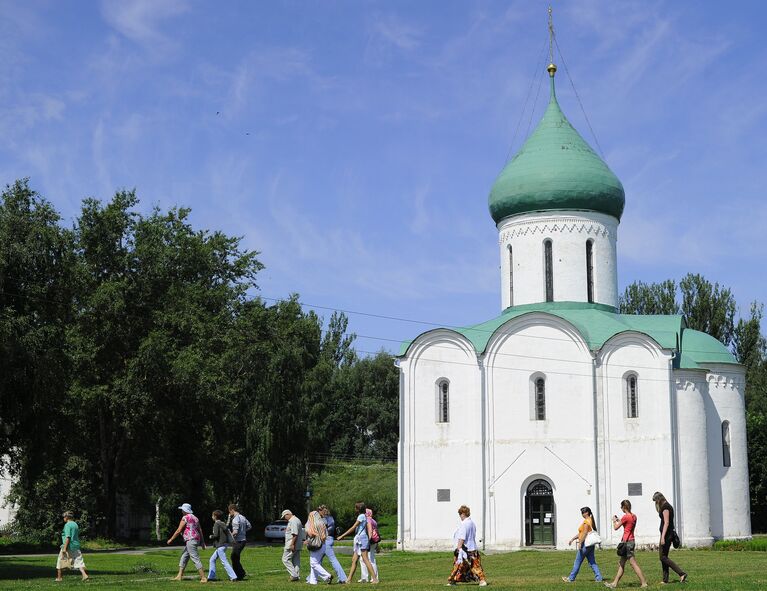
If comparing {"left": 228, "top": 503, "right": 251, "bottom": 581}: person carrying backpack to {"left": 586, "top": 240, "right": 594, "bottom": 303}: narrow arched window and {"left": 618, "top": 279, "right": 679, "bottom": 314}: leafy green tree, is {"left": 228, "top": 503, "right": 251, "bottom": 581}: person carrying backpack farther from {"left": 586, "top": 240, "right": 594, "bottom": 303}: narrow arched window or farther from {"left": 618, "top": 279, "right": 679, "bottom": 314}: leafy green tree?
{"left": 618, "top": 279, "right": 679, "bottom": 314}: leafy green tree

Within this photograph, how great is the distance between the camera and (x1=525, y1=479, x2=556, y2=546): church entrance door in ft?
107

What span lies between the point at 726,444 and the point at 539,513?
6553 millimetres

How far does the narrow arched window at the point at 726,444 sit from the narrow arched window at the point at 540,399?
592 centimetres

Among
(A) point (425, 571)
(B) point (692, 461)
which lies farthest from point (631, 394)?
(A) point (425, 571)

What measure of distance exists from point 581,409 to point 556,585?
16.6 metres

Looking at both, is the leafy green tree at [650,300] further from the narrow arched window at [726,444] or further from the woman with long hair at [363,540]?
the woman with long hair at [363,540]

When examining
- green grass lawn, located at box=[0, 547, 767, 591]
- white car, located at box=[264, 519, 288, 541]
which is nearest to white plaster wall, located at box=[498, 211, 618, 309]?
green grass lawn, located at box=[0, 547, 767, 591]

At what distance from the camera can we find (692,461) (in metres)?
32.0

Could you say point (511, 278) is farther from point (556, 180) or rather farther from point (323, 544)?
point (323, 544)

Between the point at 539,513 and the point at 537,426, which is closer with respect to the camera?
the point at 539,513

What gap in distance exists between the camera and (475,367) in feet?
111

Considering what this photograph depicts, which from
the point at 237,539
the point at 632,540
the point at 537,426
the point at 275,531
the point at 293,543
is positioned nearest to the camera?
the point at 632,540

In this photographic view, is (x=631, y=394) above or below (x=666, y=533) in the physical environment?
above

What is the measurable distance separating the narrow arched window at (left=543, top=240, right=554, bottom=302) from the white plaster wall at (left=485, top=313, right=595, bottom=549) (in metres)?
2.27
